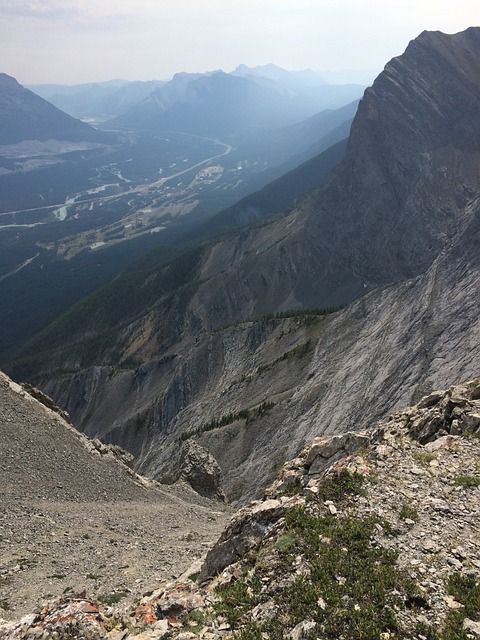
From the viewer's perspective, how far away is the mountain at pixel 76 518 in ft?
73.8

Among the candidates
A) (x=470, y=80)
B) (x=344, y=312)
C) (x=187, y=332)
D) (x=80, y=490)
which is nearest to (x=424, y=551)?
(x=80, y=490)

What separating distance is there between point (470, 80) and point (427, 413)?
163271 mm

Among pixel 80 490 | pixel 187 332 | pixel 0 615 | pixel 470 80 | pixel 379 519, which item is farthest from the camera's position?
pixel 470 80

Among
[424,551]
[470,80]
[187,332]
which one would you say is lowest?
[187,332]

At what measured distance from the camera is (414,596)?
1161 cm

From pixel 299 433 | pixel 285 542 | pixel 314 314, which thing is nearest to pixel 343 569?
pixel 285 542

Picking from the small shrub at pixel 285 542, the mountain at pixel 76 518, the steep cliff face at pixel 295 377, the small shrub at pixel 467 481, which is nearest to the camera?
the small shrub at pixel 285 542

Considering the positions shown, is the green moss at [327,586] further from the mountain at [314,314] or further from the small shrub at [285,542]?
the mountain at [314,314]

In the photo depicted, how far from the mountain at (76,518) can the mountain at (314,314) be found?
16460 mm

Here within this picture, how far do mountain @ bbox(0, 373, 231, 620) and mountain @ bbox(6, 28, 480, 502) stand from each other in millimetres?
16460

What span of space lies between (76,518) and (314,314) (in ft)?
205

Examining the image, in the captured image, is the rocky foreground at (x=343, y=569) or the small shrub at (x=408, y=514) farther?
the small shrub at (x=408, y=514)

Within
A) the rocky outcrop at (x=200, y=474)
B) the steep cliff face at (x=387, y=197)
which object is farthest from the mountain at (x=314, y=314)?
the rocky outcrop at (x=200, y=474)

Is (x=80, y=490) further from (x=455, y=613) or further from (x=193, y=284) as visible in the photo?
(x=193, y=284)
